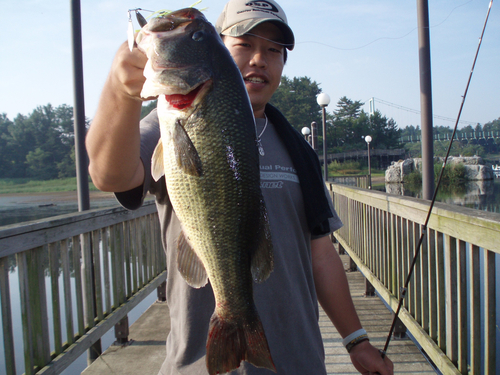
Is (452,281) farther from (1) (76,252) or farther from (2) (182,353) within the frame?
(1) (76,252)

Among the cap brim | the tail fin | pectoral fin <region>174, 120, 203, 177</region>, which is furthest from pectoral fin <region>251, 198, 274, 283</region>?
the cap brim

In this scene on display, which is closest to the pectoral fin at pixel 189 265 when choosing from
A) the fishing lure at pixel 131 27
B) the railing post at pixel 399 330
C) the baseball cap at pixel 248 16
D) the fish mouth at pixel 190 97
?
the fish mouth at pixel 190 97

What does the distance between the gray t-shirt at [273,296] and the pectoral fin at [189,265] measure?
0.20 metres

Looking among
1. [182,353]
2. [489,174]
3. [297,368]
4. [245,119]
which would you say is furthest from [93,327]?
[489,174]

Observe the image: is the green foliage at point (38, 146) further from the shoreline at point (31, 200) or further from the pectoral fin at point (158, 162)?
the pectoral fin at point (158, 162)

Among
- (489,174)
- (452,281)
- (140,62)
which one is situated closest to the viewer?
(140,62)

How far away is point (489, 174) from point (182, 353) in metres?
43.1

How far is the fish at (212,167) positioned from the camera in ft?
3.68

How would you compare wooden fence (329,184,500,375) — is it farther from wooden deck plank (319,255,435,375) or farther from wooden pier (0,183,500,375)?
wooden deck plank (319,255,435,375)

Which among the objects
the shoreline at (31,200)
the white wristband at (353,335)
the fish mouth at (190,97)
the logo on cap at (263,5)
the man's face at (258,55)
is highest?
the logo on cap at (263,5)

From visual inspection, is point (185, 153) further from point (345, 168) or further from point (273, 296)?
point (345, 168)

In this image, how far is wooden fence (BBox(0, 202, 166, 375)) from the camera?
2227 mm

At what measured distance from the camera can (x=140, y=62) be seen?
1100mm

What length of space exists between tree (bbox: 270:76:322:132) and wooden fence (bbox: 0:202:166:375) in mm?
60855
